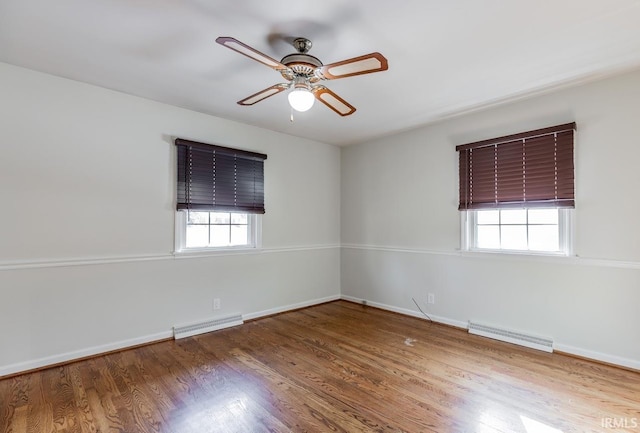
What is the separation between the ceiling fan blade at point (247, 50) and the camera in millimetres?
1602

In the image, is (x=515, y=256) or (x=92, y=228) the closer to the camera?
(x=92, y=228)

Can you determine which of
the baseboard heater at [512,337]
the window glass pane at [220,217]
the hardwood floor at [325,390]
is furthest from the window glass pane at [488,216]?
the window glass pane at [220,217]

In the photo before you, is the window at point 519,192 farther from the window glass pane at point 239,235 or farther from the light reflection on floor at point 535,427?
the window glass pane at point 239,235

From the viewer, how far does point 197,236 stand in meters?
3.63

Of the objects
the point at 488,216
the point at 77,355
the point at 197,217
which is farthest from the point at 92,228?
the point at 488,216

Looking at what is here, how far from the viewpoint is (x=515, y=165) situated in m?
3.27

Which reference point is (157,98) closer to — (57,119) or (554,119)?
(57,119)

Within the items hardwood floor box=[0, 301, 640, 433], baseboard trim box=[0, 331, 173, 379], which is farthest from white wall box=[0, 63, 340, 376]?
hardwood floor box=[0, 301, 640, 433]

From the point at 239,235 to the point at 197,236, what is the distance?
556mm

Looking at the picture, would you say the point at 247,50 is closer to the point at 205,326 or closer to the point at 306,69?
the point at 306,69

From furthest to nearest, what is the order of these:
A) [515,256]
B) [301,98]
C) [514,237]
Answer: [514,237], [515,256], [301,98]

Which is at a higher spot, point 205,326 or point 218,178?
point 218,178

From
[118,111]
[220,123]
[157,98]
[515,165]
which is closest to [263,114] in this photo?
[220,123]

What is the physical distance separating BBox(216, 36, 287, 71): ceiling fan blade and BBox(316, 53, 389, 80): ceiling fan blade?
0.30 m
